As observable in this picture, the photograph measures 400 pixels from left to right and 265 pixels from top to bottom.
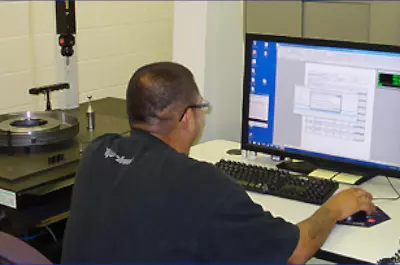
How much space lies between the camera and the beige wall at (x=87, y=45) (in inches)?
128

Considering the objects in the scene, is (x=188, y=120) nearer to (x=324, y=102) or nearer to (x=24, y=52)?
(x=324, y=102)

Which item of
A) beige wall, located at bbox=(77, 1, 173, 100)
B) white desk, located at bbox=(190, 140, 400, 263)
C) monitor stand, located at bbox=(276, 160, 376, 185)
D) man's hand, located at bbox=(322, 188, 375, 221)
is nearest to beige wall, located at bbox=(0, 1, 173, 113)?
beige wall, located at bbox=(77, 1, 173, 100)

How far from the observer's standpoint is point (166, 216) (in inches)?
57.4

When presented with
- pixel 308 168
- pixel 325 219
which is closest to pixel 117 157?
pixel 325 219

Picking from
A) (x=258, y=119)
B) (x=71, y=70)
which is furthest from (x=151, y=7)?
(x=258, y=119)

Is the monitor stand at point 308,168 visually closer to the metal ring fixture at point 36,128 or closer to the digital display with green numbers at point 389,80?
the digital display with green numbers at point 389,80

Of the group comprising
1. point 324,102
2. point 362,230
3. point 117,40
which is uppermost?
point 117,40

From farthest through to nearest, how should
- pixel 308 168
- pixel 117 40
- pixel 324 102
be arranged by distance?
pixel 117 40
pixel 308 168
pixel 324 102

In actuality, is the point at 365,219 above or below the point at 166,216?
below

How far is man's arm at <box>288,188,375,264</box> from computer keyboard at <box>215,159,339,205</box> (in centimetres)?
14

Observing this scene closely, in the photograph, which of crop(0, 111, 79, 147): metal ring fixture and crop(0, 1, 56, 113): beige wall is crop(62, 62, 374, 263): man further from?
crop(0, 1, 56, 113): beige wall

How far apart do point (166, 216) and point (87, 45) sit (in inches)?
92.5

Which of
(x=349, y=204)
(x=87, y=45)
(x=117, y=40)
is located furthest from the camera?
(x=117, y=40)

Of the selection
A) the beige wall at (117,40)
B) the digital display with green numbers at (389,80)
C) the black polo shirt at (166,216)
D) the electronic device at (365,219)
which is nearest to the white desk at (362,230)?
the electronic device at (365,219)
